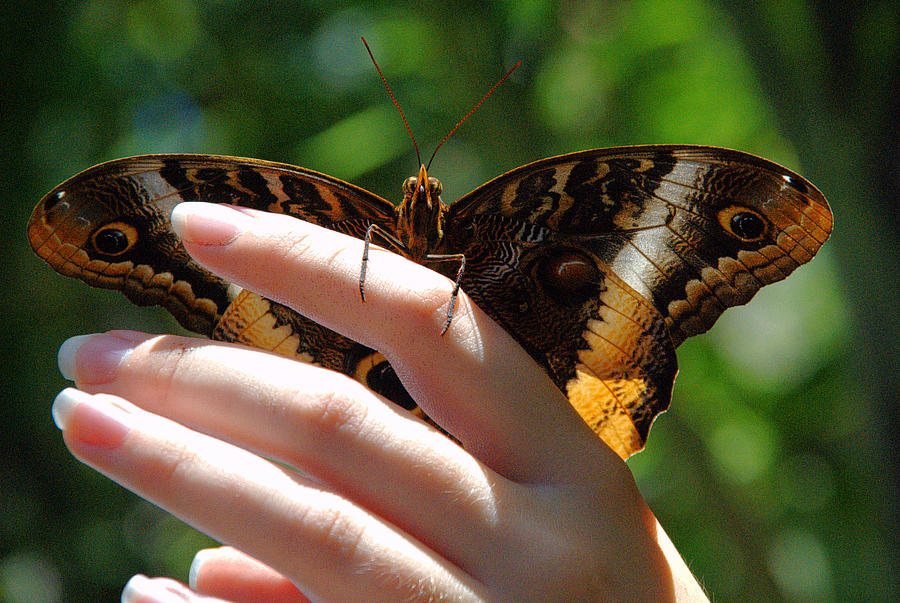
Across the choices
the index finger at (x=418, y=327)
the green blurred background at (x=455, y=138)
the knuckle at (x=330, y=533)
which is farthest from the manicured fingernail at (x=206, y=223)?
the green blurred background at (x=455, y=138)

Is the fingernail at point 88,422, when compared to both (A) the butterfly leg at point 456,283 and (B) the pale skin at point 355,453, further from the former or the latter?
(A) the butterfly leg at point 456,283

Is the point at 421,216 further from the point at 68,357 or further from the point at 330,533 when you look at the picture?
the point at 68,357

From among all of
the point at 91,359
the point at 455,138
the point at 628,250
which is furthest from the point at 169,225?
the point at 455,138

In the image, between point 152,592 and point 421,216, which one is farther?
point 421,216

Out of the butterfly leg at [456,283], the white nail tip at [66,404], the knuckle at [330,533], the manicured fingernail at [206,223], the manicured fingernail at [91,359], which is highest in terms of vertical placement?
the manicured fingernail at [206,223]

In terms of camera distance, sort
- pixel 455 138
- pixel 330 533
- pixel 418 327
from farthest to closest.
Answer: pixel 455 138, pixel 418 327, pixel 330 533

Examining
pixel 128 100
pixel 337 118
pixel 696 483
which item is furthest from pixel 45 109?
→ pixel 696 483

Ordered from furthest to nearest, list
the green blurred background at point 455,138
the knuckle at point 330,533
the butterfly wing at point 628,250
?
1. the green blurred background at point 455,138
2. the butterfly wing at point 628,250
3. the knuckle at point 330,533
